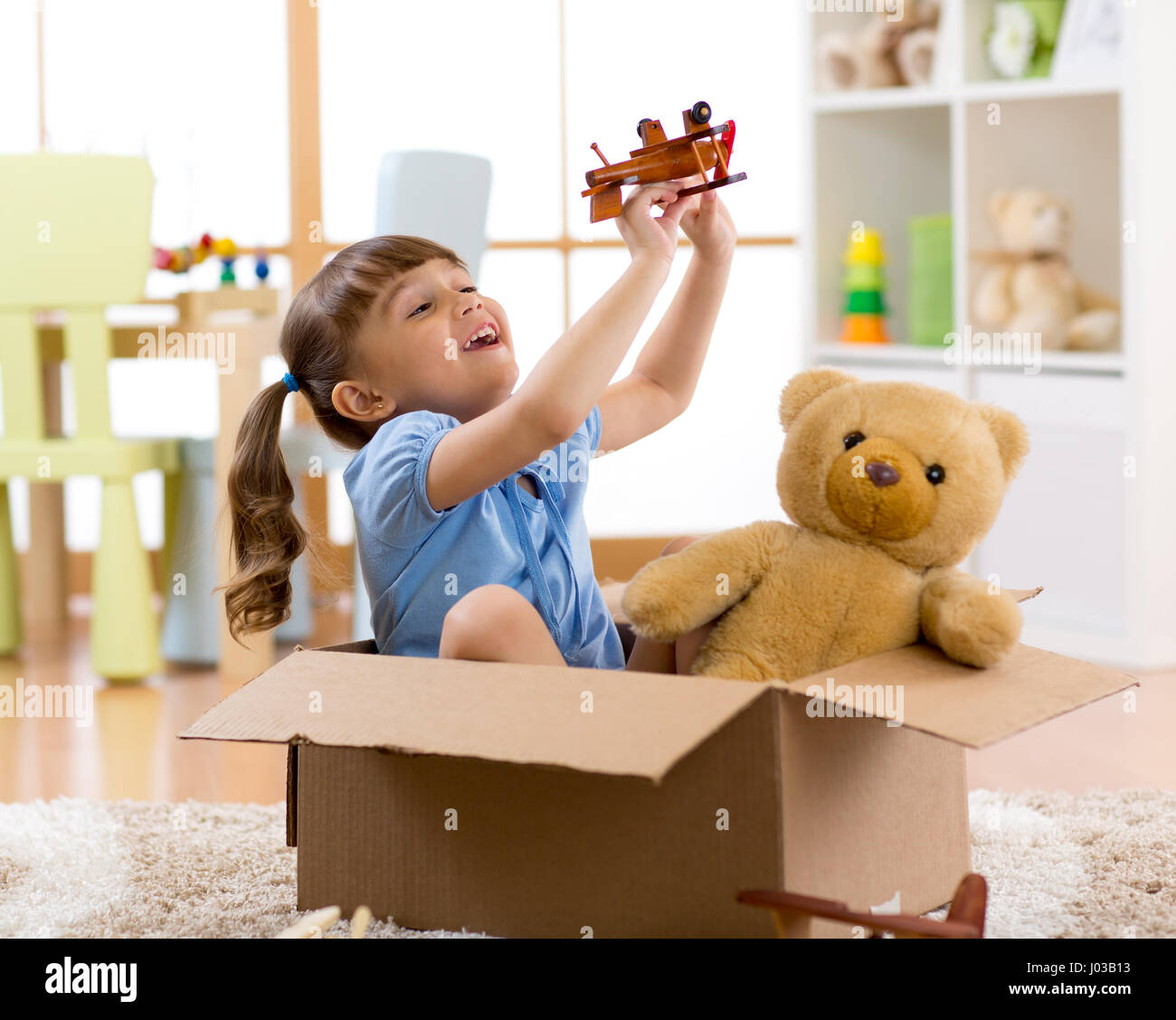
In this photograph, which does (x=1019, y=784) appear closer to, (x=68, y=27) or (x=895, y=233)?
(x=895, y=233)

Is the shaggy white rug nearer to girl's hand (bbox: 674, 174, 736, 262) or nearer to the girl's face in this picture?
the girl's face

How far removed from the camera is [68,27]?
2641 millimetres

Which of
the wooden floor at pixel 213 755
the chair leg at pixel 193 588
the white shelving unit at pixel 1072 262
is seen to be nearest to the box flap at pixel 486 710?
the wooden floor at pixel 213 755

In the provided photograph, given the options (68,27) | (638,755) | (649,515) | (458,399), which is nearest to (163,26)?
(68,27)

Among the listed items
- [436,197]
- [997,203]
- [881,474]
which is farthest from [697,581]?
[997,203]

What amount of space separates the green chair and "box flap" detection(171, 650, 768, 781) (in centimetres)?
112

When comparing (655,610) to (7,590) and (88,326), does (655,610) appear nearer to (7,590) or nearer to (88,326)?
(88,326)

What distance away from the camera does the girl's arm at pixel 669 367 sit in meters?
1.21

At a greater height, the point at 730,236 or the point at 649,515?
the point at 730,236

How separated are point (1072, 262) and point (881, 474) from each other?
1.44 meters

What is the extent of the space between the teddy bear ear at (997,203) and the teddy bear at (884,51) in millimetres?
249

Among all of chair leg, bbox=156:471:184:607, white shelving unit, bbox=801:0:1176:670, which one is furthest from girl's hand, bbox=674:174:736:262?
chair leg, bbox=156:471:184:607

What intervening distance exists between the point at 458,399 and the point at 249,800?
504 mm

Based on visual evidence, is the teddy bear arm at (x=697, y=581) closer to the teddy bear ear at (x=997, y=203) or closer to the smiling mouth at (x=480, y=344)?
the smiling mouth at (x=480, y=344)
